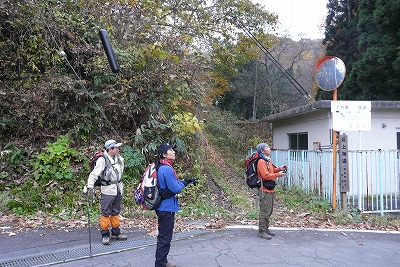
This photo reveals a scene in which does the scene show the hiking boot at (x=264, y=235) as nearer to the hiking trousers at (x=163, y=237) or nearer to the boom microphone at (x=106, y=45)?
the hiking trousers at (x=163, y=237)

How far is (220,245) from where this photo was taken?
222 inches

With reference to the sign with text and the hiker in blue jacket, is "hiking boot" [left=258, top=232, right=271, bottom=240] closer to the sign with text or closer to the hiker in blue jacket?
the hiker in blue jacket

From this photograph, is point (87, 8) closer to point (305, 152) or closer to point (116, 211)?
point (116, 211)

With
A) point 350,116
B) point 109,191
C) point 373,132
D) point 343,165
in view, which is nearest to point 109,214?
point 109,191

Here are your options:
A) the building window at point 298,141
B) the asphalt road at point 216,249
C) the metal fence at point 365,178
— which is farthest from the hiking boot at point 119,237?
the building window at point 298,141

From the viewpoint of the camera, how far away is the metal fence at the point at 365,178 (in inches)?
325

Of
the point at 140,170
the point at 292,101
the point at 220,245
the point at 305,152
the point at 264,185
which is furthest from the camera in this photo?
the point at 292,101

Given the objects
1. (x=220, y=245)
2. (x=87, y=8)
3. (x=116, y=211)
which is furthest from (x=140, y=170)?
(x=87, y=8)

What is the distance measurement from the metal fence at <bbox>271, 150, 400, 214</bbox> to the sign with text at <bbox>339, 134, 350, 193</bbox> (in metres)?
0.37

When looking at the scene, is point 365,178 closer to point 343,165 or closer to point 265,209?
point 343,165

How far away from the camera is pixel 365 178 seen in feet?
29.1

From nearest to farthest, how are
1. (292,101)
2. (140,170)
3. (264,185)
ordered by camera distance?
(264,185)
(140,170)
(292,101)

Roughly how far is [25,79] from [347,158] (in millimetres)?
8463

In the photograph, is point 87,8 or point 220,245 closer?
point 220,245
